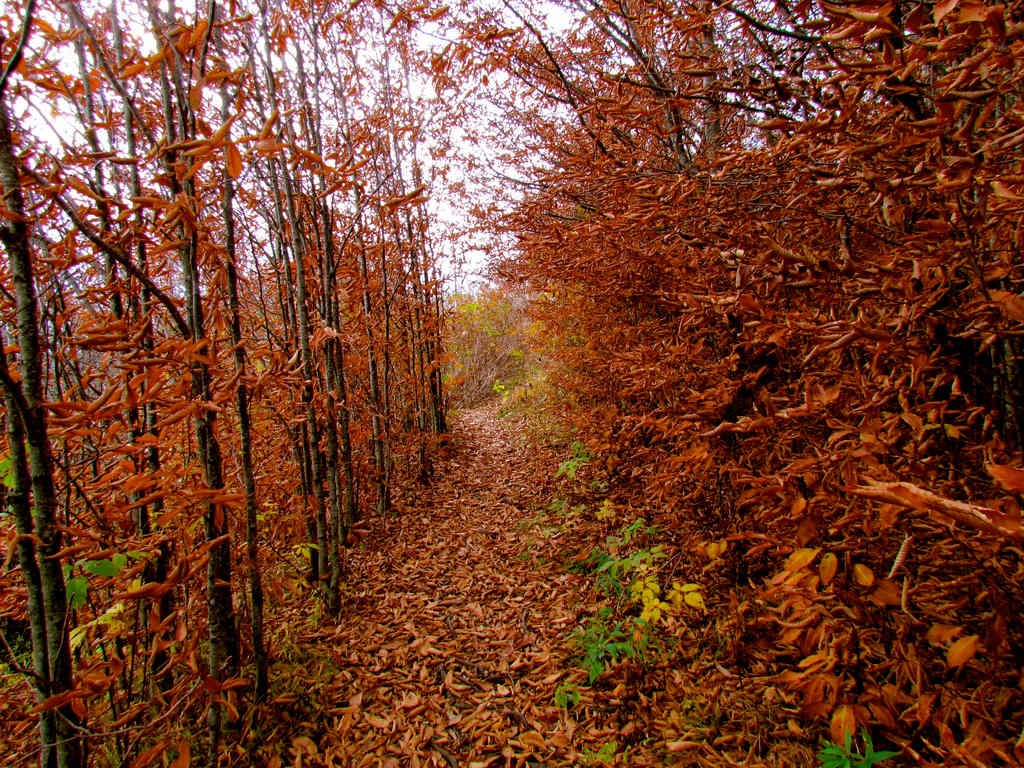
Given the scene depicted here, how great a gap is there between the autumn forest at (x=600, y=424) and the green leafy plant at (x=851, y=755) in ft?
0.12

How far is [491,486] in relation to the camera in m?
6.52

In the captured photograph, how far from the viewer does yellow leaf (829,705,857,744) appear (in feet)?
5.39

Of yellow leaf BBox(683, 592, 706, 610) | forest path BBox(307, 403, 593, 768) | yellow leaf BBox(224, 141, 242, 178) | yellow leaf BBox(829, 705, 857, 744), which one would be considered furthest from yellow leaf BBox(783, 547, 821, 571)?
yellow leaf BBox(224, 141, 242, 178)

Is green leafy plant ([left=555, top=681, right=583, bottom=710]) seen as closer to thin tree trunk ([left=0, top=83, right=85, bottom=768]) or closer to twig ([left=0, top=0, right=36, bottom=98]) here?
thin tree trunk ([left=0, top=83, right=85, bottom=768])

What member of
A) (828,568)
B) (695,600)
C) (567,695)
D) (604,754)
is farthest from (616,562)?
(828,568)

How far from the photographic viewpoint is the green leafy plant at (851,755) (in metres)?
1.63

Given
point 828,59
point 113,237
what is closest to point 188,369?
point 113,237

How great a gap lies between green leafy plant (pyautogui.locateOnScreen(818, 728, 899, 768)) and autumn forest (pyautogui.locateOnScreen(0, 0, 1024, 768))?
0.04m

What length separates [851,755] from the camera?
174cm

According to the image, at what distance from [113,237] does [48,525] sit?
39.3 inches

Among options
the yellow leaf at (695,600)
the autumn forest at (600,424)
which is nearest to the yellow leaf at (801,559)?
the autumn forest at (600,424)

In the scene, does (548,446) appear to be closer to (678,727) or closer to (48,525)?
(678,727)

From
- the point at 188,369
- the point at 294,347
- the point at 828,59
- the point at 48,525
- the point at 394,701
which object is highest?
the point at 828,59

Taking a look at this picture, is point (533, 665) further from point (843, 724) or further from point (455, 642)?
point (843, 724)
